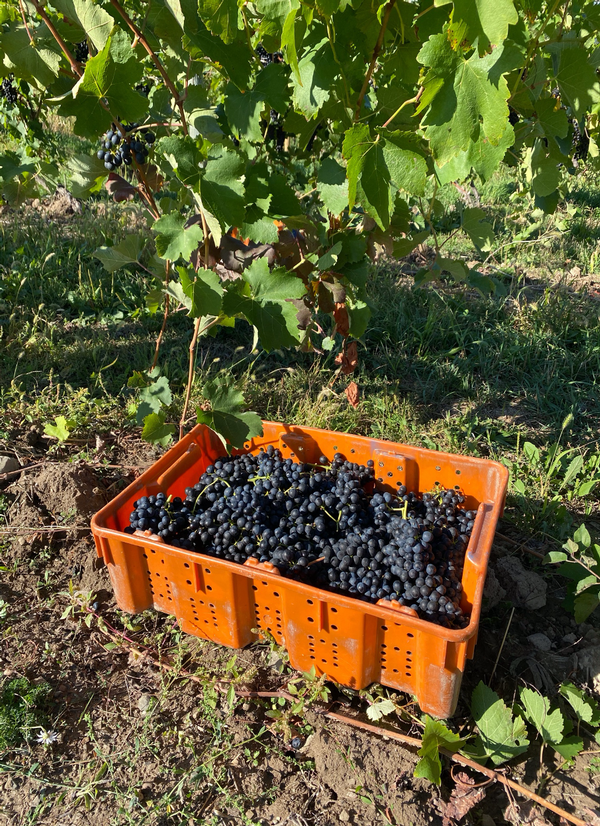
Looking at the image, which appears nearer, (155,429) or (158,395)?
(155,429)

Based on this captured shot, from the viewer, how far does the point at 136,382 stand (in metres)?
2.47

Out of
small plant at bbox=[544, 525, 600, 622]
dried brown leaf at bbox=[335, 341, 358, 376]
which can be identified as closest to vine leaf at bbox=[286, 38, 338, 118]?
dried brown leaf at bbox=[335, 341, 358, 376]

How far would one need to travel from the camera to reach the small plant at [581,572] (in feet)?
6.54

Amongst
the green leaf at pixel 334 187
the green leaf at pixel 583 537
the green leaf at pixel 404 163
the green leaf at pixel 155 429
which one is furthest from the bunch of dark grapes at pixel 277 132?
the green leaf at pixel 583 537

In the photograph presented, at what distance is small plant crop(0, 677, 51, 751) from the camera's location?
69.6 inches

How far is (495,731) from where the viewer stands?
1.71 m

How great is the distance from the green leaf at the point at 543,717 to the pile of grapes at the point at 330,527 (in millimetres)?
288

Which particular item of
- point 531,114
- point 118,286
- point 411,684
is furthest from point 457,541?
point 118,286

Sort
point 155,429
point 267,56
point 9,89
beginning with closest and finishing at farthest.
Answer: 1. point 155,429
2. point 267,56
3. point 9,89

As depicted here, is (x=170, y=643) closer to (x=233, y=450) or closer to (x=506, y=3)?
(x=233, y=450)

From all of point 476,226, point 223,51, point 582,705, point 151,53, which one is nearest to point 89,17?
point 151,53

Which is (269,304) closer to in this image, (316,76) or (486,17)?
(316,76)

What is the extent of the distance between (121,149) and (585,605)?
2103 millimetres

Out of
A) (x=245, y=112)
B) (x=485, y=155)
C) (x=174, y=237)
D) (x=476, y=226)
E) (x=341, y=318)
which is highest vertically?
(x=245, y=112)
